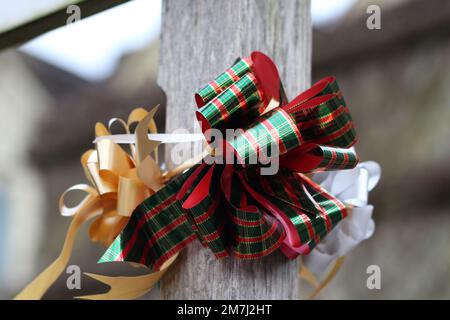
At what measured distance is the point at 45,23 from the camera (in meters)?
0.57

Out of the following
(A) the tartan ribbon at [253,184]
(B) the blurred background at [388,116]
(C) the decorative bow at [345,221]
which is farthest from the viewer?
(B) the blurred background at [388,116]

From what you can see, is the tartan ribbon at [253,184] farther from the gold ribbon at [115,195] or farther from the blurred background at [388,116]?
the blurred background at [388,116]

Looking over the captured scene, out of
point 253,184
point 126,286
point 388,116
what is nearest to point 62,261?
point 126,286

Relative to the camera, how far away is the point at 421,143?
1098 millimetres

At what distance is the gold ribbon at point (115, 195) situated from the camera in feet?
1.46

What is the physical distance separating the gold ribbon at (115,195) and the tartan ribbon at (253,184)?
0.08 ft

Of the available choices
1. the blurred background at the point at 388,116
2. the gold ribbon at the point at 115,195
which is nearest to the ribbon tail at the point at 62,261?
the gold ribbon at the point at 115,195

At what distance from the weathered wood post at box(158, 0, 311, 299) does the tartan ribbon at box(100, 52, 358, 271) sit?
0.8 inches

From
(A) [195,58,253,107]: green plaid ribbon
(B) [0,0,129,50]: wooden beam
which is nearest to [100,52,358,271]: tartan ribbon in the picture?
(A) [195,58,253,107]: green plaid ribbon

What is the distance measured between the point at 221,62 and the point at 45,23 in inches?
9.3

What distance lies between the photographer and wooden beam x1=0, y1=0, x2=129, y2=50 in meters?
0.51

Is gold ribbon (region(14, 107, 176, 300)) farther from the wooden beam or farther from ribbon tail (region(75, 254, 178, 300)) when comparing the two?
the wooden beam

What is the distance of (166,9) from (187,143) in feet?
0.43
